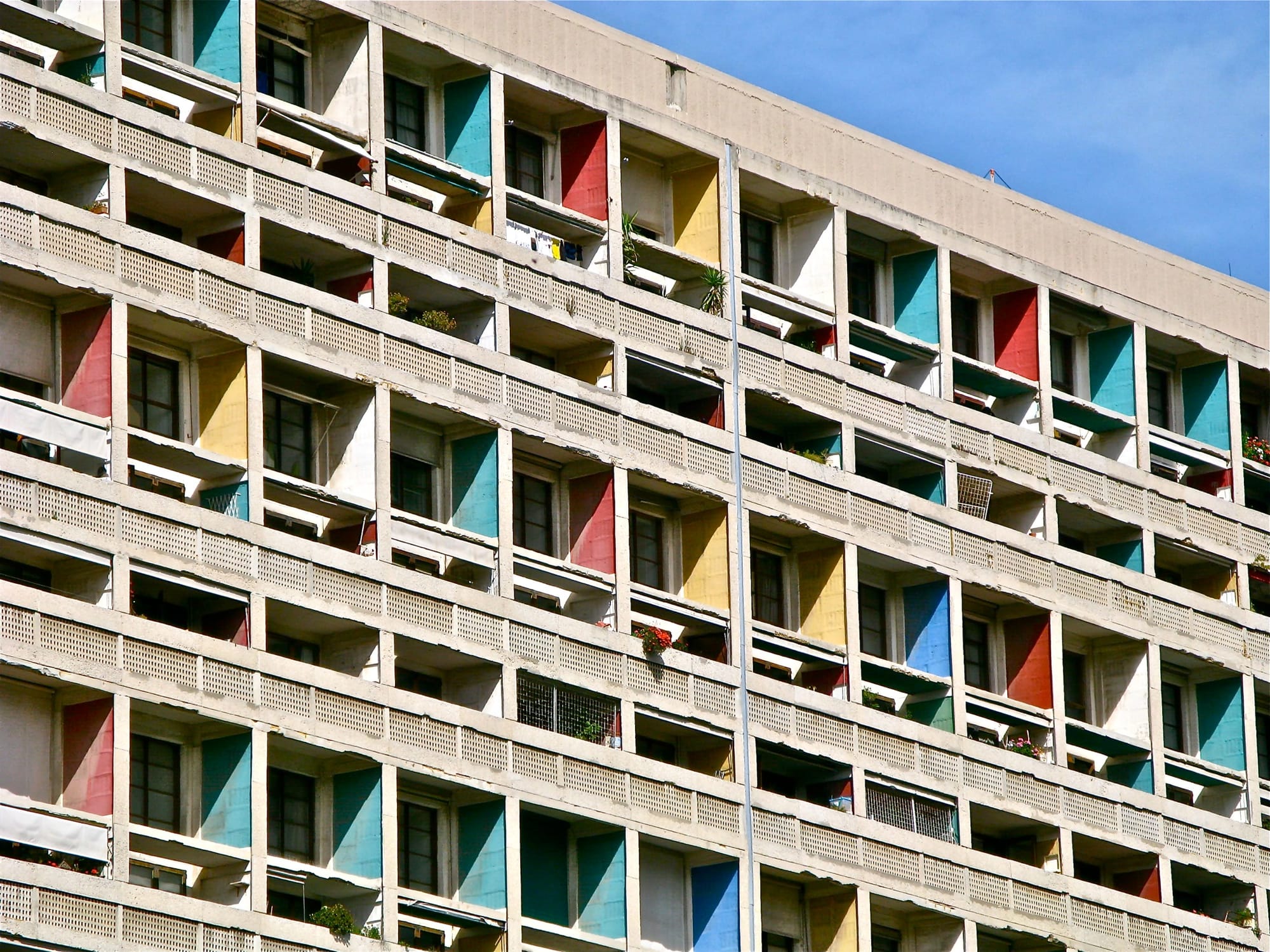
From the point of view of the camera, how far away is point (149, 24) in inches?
2421

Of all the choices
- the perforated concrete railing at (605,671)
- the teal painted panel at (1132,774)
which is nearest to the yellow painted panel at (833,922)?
the perforated concrete railing at (605,671)

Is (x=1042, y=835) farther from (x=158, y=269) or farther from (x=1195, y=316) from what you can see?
(x=158, y=269)

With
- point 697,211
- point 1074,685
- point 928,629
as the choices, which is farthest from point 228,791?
point 1074,685

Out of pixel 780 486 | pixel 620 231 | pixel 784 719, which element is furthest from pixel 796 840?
pixel 620 231

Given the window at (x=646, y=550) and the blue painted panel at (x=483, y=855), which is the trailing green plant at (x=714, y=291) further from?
the blue painted panel at (x=483, y=855)

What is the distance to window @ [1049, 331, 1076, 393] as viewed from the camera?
76.2 metres

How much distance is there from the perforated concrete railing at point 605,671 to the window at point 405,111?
927cm

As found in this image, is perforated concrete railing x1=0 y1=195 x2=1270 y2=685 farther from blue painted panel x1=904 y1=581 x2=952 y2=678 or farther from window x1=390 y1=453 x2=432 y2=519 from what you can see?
window x1=390 y1=453 x2=432 y2=519

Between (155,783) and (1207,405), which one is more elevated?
(1207,405)

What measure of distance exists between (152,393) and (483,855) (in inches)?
377

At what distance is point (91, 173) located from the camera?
5909cm

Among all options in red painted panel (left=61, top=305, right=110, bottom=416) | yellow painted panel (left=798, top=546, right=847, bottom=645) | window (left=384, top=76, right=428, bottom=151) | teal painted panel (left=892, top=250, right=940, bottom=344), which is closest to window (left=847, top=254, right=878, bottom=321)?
teal painted panel (left=892, top=250, right=940, bottom=344)

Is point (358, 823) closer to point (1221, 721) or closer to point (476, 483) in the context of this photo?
point (476, 483)

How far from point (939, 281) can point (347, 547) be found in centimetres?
1657
